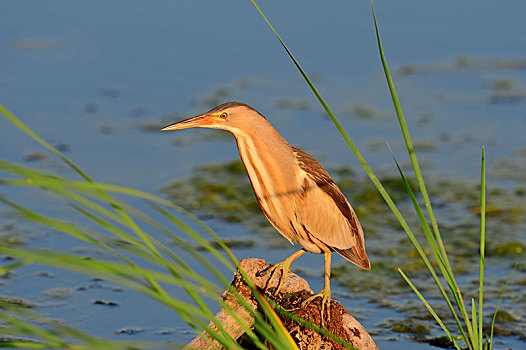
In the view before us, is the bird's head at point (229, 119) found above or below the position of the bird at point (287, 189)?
above

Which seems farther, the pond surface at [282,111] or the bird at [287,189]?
the pond surface at [282,111]

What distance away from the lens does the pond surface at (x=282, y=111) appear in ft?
17.4

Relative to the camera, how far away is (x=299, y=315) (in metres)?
3.17

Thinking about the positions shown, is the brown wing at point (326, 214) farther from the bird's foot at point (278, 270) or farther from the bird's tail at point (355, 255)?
the bird's foot at point (278, 270)

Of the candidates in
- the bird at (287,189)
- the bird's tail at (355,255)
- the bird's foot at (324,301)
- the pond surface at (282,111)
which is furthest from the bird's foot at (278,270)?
the pond surface at (282,111)

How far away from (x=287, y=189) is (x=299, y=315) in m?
0.45

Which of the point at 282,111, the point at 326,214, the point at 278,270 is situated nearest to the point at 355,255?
the point at 326,214

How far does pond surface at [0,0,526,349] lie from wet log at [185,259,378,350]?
1.43 m

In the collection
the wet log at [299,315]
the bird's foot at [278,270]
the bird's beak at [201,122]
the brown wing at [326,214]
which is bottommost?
the wet log at [299,315]

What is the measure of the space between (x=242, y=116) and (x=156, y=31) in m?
5.87

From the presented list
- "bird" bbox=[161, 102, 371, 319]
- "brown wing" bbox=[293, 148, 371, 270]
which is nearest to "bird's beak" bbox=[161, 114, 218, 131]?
"bird" bbox=[161, 102, 371, 319]

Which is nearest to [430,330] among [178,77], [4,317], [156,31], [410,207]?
[410,207]

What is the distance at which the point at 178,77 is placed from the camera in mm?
8117

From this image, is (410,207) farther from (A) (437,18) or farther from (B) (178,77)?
(A) (437,18)
